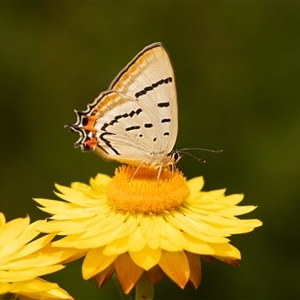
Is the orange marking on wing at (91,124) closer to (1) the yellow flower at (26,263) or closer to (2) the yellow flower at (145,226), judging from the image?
(2) the yellow flower at (145,226)

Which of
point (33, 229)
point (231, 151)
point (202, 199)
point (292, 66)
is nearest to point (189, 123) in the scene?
point (231, 151)

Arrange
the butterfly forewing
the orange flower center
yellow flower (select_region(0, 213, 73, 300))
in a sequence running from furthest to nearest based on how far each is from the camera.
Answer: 1. the butterfly forewing
2. the orange flower center
3. yellow flower (select_region(0, 213, 73, 300))

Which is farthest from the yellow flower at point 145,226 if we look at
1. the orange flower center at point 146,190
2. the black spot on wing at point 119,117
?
the black spot on wing at point 119,117

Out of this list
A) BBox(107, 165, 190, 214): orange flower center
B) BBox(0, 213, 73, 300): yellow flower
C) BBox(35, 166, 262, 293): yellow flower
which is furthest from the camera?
BBox(107, 165, 190, 214): orange flower center

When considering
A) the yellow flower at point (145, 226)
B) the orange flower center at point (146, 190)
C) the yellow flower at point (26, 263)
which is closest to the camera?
the yellow flower at point (26, 263)

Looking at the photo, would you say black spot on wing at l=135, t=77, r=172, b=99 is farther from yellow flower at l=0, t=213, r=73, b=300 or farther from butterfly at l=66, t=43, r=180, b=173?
yellow flower at l=0, t=213, r=73, b=300

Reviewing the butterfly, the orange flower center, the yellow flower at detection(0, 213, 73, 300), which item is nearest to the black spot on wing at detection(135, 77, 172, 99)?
the butterfly

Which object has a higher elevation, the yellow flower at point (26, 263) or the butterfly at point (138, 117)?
the butterfly at point (138, 117)

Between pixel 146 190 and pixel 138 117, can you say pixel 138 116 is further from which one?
pixel 146 190
